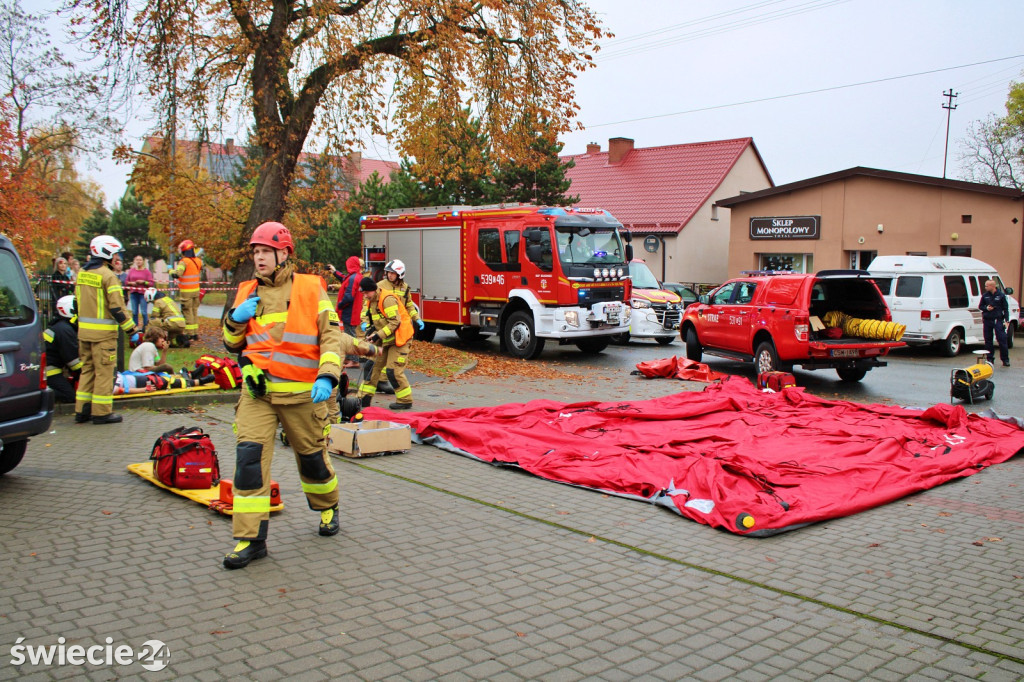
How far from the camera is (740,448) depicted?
829 cm

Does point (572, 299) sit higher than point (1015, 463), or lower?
higher

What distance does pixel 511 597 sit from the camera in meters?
4.75

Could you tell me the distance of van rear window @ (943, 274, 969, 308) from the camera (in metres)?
18.7

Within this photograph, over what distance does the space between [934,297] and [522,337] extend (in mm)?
9384

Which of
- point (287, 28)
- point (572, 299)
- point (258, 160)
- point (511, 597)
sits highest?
point (287, 28)

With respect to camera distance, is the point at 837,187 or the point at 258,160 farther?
the point at 837,187

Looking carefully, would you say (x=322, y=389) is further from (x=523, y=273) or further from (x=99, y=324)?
(x=523, y=273)

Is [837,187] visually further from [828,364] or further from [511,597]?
[511,597]

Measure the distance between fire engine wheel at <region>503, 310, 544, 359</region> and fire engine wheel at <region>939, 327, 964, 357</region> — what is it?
368 inches

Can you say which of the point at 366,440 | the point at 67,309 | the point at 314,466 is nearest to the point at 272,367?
the point at 314,466

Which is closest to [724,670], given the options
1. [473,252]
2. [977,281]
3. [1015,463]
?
[1015,463]

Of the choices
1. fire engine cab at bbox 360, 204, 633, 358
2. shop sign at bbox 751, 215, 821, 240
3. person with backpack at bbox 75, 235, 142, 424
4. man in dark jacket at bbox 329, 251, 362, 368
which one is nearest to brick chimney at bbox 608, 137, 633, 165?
shop sign at bbox 751, 215, 821, 240

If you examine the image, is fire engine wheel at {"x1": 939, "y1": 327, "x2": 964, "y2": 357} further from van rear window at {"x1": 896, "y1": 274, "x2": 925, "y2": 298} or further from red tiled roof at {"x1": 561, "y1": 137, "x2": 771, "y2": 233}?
red tiled roof at {"x1": 561, "y1": 137, "x2": 771, "y2": 233}

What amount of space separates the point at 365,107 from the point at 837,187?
64.1 ft
